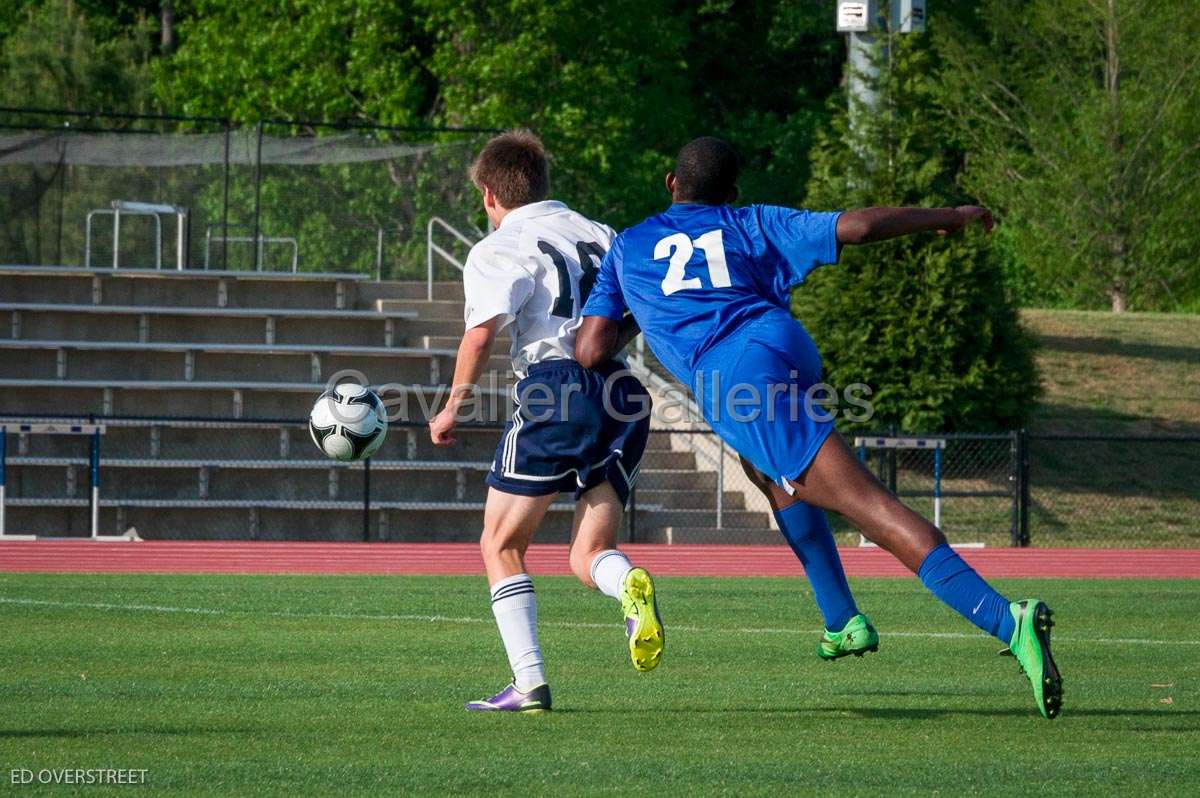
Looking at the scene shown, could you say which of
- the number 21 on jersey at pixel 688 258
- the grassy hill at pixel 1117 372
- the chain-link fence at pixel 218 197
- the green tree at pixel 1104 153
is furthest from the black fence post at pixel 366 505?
the green tree at pixel 1104 153

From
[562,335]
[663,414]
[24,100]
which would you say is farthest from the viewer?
[24,100]

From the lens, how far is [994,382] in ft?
64.9

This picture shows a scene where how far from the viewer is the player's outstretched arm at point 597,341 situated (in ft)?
19.6

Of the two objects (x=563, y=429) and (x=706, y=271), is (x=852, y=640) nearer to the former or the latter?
(x=563, y=429)

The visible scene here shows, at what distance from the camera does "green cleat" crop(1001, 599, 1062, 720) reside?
A: 5234 mm

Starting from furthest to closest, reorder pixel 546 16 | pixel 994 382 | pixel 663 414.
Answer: pixel 546 16 < pixel 663 414 < pixel 994 382

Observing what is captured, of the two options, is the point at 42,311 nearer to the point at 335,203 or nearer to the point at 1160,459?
the point at 335,203

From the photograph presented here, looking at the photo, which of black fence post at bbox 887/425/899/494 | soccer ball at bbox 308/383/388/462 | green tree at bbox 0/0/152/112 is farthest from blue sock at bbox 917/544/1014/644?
green tree at bbox 0/0/152/112

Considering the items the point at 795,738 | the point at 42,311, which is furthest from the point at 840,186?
the point at 795,738

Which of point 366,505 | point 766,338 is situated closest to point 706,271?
point 766,338

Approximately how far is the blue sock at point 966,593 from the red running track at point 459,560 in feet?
27.9

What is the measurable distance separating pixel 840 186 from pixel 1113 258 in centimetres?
1361
